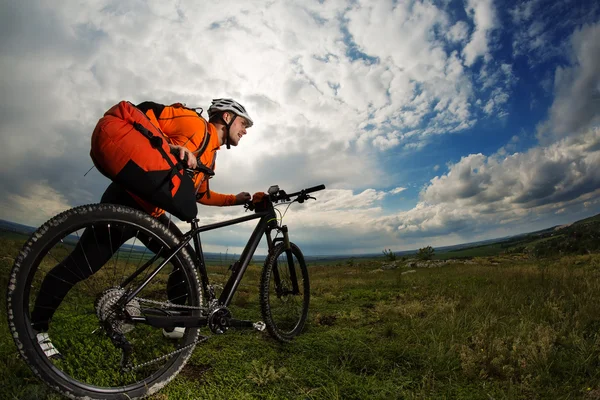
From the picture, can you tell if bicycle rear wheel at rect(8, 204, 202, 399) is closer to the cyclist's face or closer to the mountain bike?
the mountain bike

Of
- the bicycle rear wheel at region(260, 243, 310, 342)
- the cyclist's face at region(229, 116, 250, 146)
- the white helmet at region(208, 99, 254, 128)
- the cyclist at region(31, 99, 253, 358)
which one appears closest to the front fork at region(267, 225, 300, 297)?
the bicycle rear wheel at region(260, 243, 310, 342)

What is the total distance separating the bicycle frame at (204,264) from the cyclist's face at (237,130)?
3.49 ft

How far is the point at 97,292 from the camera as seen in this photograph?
271 cm

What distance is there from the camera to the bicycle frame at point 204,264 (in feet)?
9.05

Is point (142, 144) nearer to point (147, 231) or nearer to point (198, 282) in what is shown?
point (147, 231)

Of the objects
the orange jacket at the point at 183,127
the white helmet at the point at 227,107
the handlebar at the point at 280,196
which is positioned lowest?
the handlebar at the point at 280,196

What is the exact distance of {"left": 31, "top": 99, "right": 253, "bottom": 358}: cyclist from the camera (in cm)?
269

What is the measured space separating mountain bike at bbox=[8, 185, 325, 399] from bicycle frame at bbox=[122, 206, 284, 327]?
0.01m

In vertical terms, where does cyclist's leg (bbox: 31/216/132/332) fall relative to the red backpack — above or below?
below

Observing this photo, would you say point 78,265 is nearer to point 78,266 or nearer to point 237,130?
point 78,266

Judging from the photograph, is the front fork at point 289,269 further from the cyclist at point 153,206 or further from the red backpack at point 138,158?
the red backpack at point 138,158

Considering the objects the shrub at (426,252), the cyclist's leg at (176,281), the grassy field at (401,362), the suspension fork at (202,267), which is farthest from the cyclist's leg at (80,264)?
the shrub at (426,252)

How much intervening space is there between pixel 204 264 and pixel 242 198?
1.60 meters

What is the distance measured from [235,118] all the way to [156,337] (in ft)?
9.77
